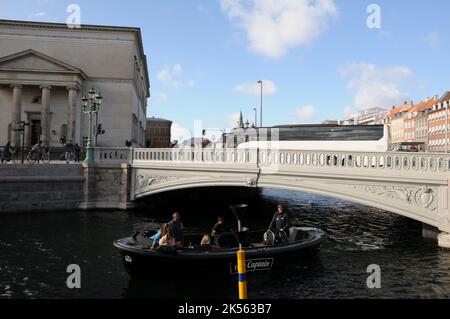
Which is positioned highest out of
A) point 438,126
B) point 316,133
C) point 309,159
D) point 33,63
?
point 33,63

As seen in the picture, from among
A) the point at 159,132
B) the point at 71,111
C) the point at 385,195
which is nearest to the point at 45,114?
the point at 71,111

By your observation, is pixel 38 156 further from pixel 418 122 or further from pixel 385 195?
pixel 418 122

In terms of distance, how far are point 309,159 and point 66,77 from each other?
27.5m

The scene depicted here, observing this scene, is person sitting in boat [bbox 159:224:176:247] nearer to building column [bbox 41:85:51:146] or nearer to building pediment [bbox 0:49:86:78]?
building column [bbox 41:85:51:146]

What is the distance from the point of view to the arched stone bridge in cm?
1499

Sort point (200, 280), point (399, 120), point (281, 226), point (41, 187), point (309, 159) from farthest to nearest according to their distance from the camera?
point (399, 120), point (41, 187), point (309, 159), point (281, 226), point (200, 280)

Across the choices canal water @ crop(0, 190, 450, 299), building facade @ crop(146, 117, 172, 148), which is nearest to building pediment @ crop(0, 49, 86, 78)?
canal water @ crop(0, 190, 450, 299)

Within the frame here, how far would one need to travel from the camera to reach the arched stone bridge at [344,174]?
590 inches

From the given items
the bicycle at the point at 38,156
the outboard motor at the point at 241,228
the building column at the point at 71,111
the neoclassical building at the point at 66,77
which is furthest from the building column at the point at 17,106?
the outboard motor at the point at 241,228

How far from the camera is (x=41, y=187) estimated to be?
24.5m

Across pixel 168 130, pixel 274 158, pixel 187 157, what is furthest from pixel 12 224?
pixel 168 130

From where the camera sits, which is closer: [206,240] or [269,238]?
[206,240]
